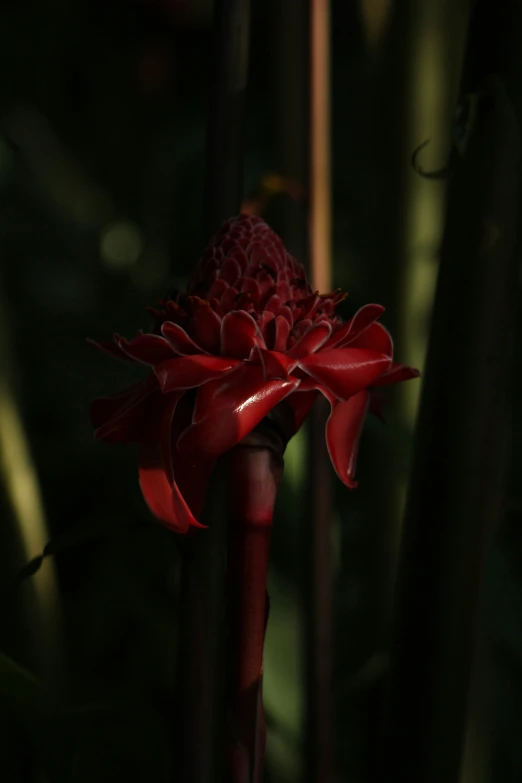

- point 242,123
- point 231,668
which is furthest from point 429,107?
point 231,668

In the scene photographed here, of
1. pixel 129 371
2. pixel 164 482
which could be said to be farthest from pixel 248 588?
pixel 129 371

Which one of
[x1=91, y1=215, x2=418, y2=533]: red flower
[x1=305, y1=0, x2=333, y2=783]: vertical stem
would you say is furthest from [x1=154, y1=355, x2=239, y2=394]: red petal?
[x1=305, y1=0, x2=333, y2=783]: vertical stem

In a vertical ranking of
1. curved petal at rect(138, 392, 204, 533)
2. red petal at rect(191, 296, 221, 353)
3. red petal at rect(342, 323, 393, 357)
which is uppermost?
red petal at rect(191, 296, 221, 353)

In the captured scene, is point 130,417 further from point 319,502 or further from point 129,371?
point 129,371

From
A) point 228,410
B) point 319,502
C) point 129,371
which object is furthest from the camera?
point 129,371

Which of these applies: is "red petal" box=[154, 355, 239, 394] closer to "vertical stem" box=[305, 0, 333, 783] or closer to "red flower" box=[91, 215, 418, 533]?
"red flower" box=[91, 215, 418, 533]

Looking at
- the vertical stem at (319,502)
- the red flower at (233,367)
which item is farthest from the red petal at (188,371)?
the vertical stem at (319,502)
